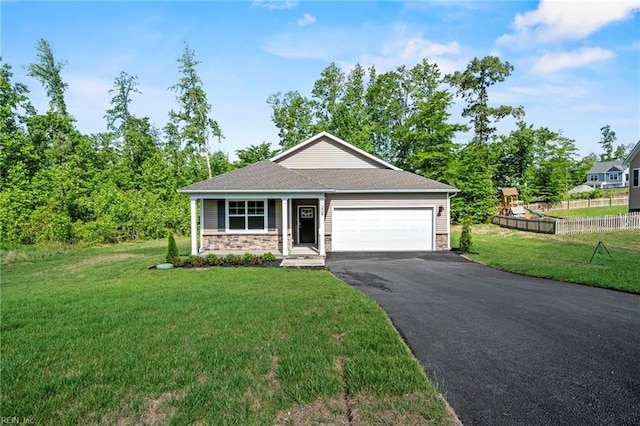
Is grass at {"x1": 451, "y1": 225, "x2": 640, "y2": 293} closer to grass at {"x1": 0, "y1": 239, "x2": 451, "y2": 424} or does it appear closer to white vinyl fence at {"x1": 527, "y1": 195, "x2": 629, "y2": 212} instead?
grass at {"x1": 0, "y1": 239, "x2": 451, "y2": 424}

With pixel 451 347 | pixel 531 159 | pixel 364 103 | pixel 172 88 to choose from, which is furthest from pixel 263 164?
pixel 531 159

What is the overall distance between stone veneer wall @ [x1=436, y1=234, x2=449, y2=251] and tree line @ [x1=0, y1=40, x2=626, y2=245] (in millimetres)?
12918

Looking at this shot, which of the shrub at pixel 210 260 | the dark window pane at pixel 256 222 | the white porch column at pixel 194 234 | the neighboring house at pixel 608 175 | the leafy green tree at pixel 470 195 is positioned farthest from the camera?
the neighboring house at pixel 608 175

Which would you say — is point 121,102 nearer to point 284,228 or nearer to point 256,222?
point 256,222

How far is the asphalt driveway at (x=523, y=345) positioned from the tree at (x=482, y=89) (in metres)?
32.1

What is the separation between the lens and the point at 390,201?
15492mm

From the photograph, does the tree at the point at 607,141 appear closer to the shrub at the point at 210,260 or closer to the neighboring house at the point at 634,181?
the neighboring house at the point at 634,181

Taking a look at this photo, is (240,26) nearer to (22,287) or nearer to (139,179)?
(22,287)

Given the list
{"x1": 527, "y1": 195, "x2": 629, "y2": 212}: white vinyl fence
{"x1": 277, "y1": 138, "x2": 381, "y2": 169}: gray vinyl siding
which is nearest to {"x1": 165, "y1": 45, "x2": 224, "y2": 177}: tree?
{"x1": 277, "y1": 138, "x2": 381, "y2": 169}: gray vinyl siding

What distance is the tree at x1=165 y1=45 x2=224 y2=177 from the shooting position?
31.4m

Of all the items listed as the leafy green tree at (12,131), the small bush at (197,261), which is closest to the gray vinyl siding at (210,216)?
the small bush at (197,261)

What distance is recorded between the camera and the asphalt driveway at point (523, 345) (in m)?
3.30

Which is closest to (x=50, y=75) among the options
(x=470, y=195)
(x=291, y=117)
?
(x=291, y=117)

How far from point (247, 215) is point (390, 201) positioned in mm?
6275
